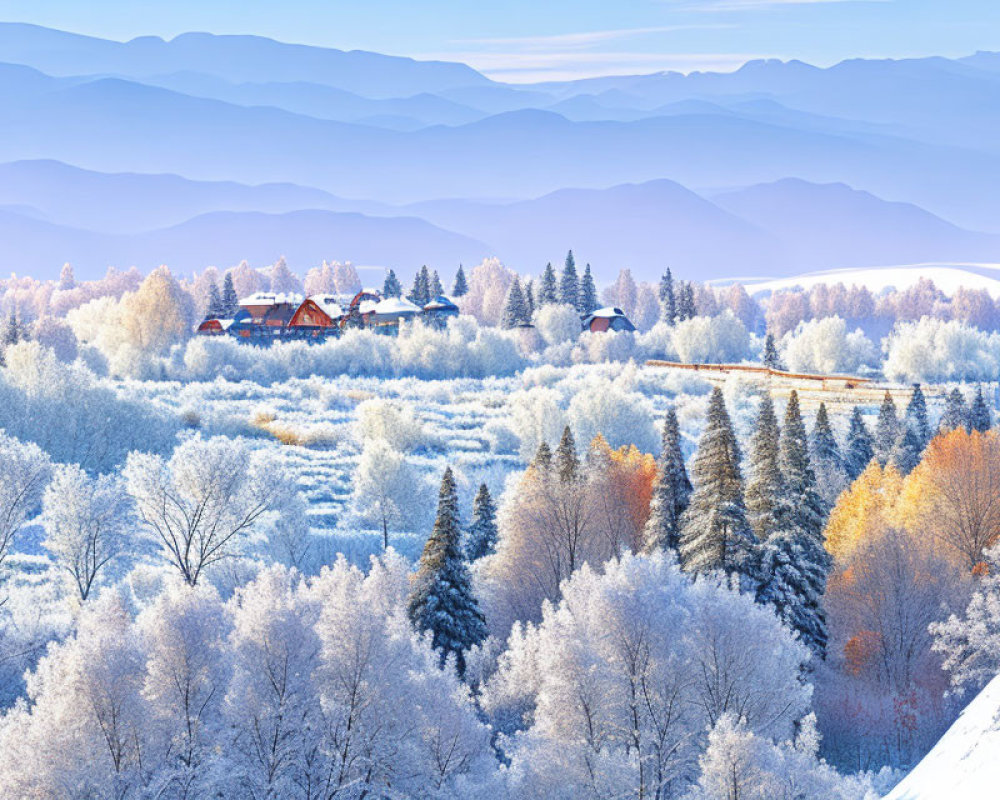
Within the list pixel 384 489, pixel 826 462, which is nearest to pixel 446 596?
pixel 384 489

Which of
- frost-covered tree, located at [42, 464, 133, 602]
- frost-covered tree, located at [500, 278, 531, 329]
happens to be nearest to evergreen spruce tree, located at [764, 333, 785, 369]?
frost-covered tree, located at [500, 278, 531, 329]

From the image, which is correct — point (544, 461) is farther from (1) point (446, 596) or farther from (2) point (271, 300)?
(2) point (271, 300)

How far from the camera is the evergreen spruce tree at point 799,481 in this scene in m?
40.4

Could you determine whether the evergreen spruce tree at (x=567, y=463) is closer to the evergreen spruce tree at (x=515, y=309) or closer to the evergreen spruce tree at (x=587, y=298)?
the evergreen spruce tree at (x=515, y=309)

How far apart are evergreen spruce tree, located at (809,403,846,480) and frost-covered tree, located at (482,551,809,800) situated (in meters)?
30.4

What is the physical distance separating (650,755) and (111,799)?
41.7 ft

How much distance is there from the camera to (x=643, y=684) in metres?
31.2

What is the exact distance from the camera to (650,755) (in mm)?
29578

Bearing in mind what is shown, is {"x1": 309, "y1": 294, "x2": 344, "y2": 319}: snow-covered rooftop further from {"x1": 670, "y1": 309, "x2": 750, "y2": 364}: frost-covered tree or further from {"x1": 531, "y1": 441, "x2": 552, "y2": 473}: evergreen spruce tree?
{"x1": 531, "y1": 441, "x2": 552, "y2": 473}: evergreen spruce tree

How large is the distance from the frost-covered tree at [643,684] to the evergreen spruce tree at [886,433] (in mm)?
35962

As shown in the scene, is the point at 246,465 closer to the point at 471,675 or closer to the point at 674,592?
the point at 471,675

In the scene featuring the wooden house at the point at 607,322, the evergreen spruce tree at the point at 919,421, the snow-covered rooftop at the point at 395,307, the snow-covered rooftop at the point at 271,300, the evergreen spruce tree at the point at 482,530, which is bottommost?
the evergreen spruce tree at the point at 482,530

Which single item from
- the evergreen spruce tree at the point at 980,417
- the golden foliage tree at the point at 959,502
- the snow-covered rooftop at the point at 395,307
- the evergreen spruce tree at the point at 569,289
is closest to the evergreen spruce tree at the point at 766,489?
the golden foliage tree at the point at 959,502

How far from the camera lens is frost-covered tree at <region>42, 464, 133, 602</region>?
47562mm
